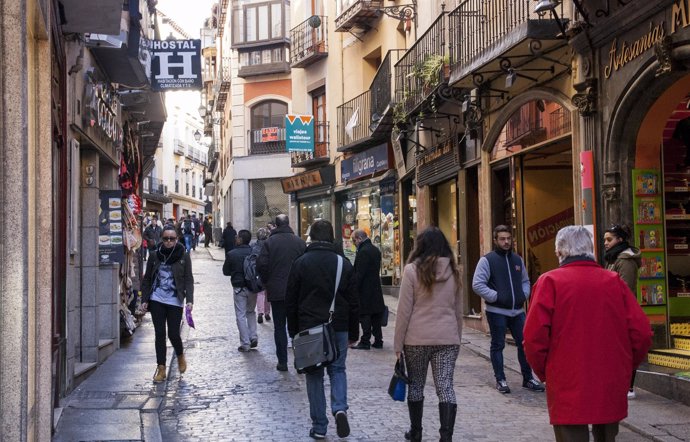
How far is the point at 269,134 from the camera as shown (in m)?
39.2

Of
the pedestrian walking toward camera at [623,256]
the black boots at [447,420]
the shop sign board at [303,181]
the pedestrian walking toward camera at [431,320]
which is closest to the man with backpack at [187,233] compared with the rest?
the shop sign board at [303,181]

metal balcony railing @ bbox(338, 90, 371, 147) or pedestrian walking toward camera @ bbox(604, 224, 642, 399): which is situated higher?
metal balcony railing @ bbox(338, 90, 371, 147)

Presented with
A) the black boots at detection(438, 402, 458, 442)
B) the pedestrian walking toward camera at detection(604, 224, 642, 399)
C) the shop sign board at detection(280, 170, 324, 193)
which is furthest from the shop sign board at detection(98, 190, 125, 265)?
the shop sign board at detection(280, 170, 324, 193)

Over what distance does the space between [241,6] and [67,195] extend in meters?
30.4

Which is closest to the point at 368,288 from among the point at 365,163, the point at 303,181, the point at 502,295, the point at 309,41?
the point at 502,295

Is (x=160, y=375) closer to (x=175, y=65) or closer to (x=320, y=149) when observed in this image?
(x=175, y=65)

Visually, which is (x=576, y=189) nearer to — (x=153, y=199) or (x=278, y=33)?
(x=278, y=33)

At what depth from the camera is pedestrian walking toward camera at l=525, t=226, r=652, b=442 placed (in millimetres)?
5152

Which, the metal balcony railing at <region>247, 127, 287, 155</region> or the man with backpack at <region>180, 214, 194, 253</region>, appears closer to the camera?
the man with backpack at <region>180, 214, 194, 253</region>

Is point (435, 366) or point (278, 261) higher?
point (278, 261)

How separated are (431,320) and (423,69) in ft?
35.8

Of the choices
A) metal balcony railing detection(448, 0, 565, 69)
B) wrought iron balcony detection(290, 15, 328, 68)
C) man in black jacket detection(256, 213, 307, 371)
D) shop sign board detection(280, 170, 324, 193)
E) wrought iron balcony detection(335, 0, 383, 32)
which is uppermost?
wrought iron balcony detection(290, 15, 328, 68)

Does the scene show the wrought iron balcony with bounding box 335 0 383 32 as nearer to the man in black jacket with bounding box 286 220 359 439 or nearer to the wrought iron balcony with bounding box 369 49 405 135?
the wrought iron balcony with bounding box 369 49 405 135

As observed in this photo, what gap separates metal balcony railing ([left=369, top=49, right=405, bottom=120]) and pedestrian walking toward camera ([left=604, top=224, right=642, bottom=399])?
11.8 m
